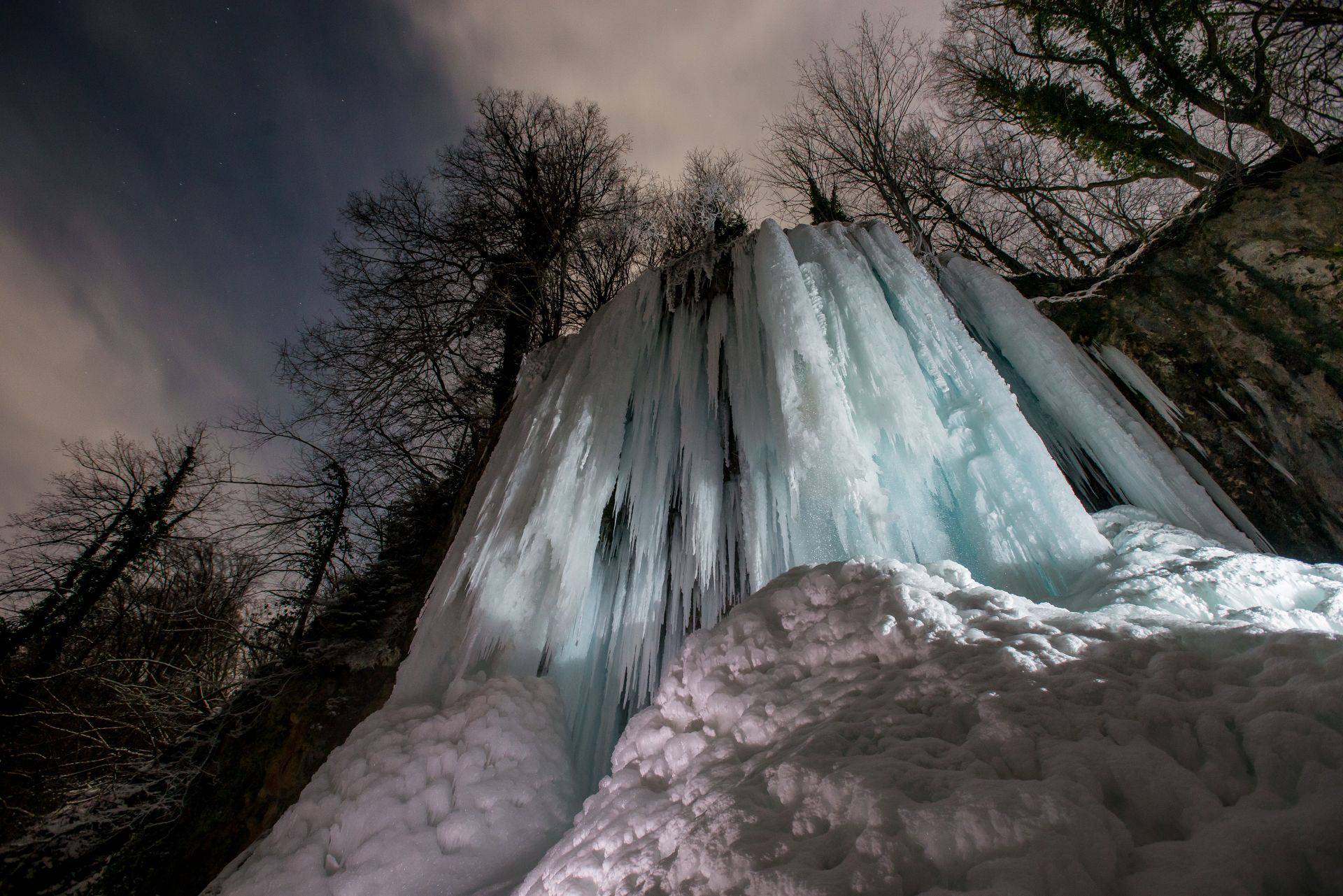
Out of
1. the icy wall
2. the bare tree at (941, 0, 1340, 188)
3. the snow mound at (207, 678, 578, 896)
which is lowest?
the snow mound at (207, 678, 578, 896)

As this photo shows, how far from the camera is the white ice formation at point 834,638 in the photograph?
779mm

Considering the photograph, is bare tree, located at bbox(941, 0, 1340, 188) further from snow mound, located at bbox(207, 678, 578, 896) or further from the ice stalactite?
snow mound, located at bbox(207, 678, 578, 896)

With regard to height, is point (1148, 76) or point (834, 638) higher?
point (1148, 76)

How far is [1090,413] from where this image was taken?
2834 mm

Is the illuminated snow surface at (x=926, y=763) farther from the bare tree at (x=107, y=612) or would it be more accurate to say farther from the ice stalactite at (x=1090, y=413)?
the bare tree at (x=107, y=612)

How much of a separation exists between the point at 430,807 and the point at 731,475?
247cm

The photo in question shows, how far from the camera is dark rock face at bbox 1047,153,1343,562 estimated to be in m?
2.73

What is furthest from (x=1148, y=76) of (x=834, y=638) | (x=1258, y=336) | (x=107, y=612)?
(x=107, y=612)

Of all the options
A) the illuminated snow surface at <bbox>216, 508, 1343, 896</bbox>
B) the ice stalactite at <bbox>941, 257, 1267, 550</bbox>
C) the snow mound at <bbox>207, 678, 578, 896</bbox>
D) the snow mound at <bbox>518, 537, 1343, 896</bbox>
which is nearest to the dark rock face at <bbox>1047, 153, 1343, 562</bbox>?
the ice stalactite at <bbox>941, 257, 1267, 550</bbox>

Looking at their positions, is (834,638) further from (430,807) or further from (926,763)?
(430,807)

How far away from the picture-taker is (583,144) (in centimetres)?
759

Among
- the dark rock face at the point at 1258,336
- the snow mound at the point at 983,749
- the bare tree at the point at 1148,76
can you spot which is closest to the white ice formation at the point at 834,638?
the snow mound at the point at 983,749

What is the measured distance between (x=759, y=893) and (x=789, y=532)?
1.84 m

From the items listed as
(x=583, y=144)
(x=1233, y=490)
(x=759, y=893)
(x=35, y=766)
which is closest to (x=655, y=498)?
(x=759, y=893)
